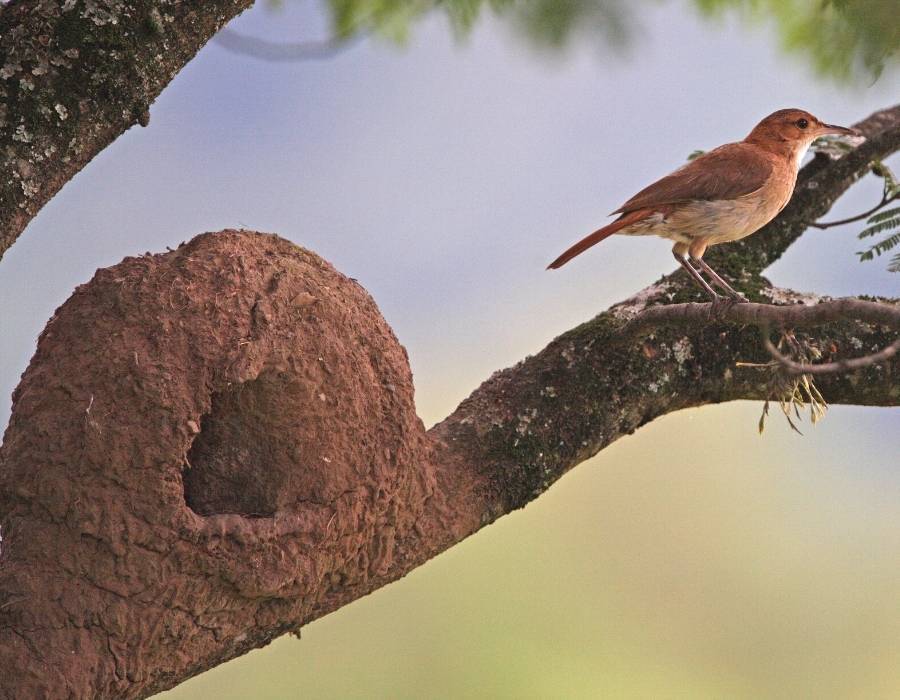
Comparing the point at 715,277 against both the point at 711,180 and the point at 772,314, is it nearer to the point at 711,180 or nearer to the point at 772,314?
the point at 711,180

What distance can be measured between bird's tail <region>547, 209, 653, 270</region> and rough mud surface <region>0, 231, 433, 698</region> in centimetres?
103

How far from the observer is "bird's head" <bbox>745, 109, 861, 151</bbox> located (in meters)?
7.04

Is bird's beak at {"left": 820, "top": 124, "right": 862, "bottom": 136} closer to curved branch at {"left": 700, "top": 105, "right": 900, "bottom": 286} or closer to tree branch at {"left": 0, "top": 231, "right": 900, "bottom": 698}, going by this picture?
curved branch at {"left": 700, "top": 105, "right": 900, "bottom": 286}

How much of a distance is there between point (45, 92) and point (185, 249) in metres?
0.94

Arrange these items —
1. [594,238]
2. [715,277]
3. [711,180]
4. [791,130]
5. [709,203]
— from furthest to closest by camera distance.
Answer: [791,130] < [711,180] < [709,203] < [715,277] < [594,238]

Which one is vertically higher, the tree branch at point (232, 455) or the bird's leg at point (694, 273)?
the bird's leg at point (694, 273)

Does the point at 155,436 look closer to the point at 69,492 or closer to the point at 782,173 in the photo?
the point at 69,492

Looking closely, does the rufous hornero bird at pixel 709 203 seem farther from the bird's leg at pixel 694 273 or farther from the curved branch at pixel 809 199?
the curved branch at pixel 809 199

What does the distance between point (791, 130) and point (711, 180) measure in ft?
3.55

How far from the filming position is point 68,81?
483 cm

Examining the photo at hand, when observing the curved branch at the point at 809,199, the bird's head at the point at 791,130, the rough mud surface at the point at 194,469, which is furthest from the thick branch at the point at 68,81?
the bird's head at the point at 791,130

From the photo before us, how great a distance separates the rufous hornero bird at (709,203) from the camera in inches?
244

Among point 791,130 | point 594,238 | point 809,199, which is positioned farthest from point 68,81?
point 809,199

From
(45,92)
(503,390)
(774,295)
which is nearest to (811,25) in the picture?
(774,295)
